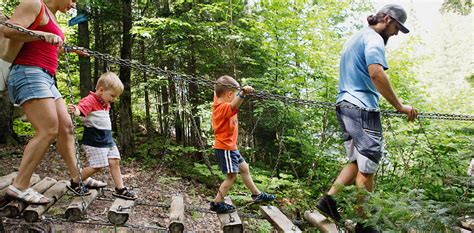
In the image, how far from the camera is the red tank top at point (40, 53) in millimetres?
2201

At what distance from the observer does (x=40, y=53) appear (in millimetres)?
2254

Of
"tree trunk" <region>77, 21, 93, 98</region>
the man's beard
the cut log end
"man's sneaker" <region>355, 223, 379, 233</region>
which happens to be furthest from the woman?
"tree trunk" <region>77, 21, 93, 98</region>

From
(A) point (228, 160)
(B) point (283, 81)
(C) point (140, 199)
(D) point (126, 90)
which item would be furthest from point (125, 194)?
(D) point (126, 90)

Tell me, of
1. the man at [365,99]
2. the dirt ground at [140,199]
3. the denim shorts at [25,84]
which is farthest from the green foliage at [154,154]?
the denim shorts at [25,84]

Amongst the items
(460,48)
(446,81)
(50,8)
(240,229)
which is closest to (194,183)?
(240,229)

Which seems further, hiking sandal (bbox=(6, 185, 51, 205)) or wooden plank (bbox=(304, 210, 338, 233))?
wooden plank (bbox=(304, 210, 338, 233))

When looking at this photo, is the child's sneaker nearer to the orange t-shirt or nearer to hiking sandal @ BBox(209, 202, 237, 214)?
hiking sandal @ BBox(209, 202, 237, 214)

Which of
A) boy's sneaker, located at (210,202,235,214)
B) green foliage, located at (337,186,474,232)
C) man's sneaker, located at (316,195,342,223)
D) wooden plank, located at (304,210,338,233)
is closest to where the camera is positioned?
green foliage, located at (337,186,474,232)

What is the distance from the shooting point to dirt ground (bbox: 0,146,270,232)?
411 centimetres

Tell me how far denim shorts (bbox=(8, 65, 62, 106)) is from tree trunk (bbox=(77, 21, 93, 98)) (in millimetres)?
5982

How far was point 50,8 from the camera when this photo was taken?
2357 millimetres

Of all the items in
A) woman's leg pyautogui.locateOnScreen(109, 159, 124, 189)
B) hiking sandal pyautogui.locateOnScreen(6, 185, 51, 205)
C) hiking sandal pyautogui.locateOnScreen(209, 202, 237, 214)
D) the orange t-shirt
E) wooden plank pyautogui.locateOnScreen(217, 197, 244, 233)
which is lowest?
hiking sandal pyautogui.locateOnScreen(209, 202, 237, 214)

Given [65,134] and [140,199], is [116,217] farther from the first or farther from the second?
[140,199]

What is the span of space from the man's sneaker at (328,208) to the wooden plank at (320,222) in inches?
1.9
